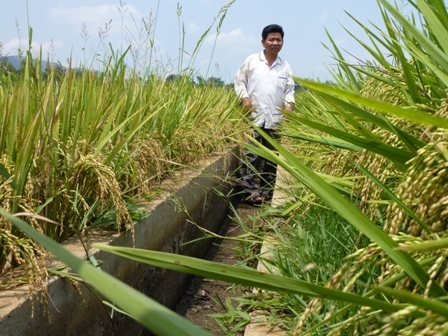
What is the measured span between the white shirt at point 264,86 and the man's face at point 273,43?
10 centimetres

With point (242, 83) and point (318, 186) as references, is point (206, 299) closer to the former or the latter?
point (318, 186)

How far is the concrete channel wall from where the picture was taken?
1.62 m

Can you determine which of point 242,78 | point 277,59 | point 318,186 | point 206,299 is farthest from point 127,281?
point 277,59

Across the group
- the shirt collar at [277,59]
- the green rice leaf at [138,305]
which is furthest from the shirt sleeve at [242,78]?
the green rice leaf at [138,305]

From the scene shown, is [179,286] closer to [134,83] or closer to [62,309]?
[134,83]

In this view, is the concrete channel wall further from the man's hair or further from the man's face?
the man's hair

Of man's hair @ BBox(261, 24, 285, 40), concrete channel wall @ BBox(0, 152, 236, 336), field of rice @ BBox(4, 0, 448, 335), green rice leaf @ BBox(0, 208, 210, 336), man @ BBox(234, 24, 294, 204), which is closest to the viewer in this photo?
green rice leaf @ BBox(0, 208, 210, 336)

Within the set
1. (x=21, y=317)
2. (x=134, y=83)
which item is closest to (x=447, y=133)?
(x=21, y=317)

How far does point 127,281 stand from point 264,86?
13.7 ft

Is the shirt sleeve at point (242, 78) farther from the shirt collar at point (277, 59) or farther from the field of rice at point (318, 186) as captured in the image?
the field of rice at point (318, 186)

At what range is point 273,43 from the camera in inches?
250

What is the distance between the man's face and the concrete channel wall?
7.12ft

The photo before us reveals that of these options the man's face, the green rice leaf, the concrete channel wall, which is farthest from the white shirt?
the green rice leaf

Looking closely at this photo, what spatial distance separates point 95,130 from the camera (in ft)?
7.95
